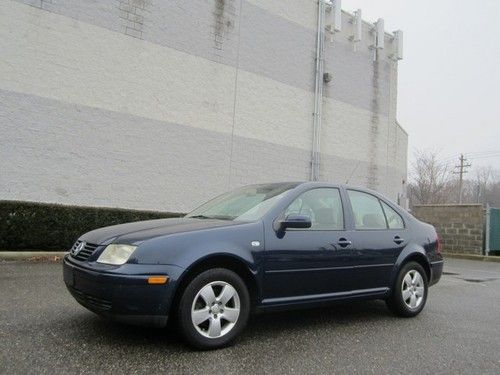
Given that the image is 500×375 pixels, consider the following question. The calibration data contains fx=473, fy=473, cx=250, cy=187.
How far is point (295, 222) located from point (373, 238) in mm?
1365

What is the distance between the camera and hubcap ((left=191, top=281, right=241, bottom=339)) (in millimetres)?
3898

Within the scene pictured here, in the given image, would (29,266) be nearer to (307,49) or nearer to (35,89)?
(35,89)

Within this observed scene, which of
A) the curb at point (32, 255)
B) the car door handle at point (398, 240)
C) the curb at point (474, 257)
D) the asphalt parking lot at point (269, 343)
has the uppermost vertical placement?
the car door handle at point (398, 240)

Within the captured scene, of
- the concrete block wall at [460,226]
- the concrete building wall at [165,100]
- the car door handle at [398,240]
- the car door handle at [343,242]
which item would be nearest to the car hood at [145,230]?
the car door handle at [343,242]

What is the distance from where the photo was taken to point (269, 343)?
14.1 ft

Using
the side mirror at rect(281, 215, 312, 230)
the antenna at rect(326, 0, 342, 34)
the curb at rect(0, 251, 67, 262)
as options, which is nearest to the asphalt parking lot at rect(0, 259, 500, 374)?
the side mirror at rect(281, 215, 312, 230)

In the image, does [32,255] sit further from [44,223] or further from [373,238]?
[373,238]

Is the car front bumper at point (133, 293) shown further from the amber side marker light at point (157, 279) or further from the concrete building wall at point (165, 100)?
the concrete building wall at point (165, 100)

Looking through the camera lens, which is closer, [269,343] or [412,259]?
[269,343]

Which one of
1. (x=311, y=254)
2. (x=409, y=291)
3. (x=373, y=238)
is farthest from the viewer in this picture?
(x=409, y=291)

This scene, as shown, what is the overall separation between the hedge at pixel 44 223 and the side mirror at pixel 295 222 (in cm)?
699

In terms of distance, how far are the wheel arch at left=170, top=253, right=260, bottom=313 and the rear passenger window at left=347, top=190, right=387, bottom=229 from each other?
61.3 inches

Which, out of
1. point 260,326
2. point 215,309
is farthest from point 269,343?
point 215,309

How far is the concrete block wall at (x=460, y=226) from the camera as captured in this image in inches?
640
